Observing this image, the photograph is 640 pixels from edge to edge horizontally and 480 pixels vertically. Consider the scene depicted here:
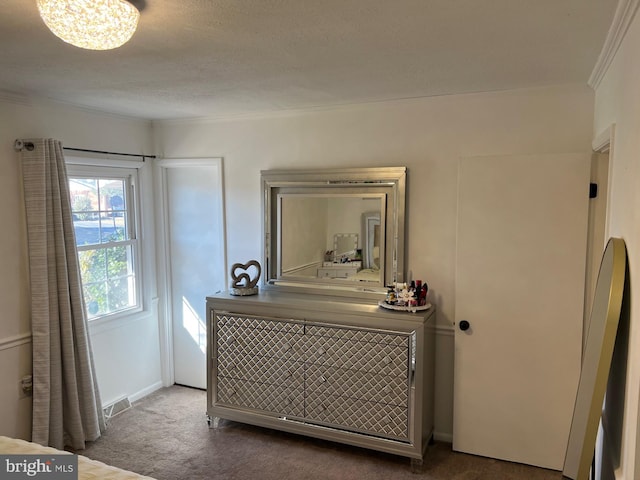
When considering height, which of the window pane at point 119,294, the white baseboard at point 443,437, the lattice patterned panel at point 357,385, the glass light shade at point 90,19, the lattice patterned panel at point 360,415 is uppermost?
the glass light shade at point 90,19

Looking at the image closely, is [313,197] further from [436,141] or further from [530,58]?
[530,58]

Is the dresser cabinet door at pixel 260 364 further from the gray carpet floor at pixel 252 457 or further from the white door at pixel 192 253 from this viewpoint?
the white door at pixel 192 253

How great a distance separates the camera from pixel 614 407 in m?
1.83

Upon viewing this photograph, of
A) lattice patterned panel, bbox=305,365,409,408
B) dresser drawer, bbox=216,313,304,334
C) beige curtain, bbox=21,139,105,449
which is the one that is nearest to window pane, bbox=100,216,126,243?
beige curtain, bbox=21,139,105,449

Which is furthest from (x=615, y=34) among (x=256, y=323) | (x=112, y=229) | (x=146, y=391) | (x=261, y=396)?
(x=146, y=391)

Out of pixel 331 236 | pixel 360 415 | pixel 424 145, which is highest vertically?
pixel 424 145

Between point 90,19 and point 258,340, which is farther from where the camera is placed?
point 258,340

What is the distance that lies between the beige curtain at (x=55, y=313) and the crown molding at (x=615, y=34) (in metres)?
3.16

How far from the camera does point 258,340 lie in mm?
3387

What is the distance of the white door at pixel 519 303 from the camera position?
2848mm

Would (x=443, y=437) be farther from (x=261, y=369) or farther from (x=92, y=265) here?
(x=92, y=265)

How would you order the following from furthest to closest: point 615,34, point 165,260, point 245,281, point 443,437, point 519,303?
point 165,260
point 245,281
point 443,437
point 519,303
point 615,34

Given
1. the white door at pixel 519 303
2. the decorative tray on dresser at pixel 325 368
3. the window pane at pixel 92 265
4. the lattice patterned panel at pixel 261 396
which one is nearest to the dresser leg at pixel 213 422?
the decorative tray on dresser at pixel 325 368

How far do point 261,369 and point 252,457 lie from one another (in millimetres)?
570
